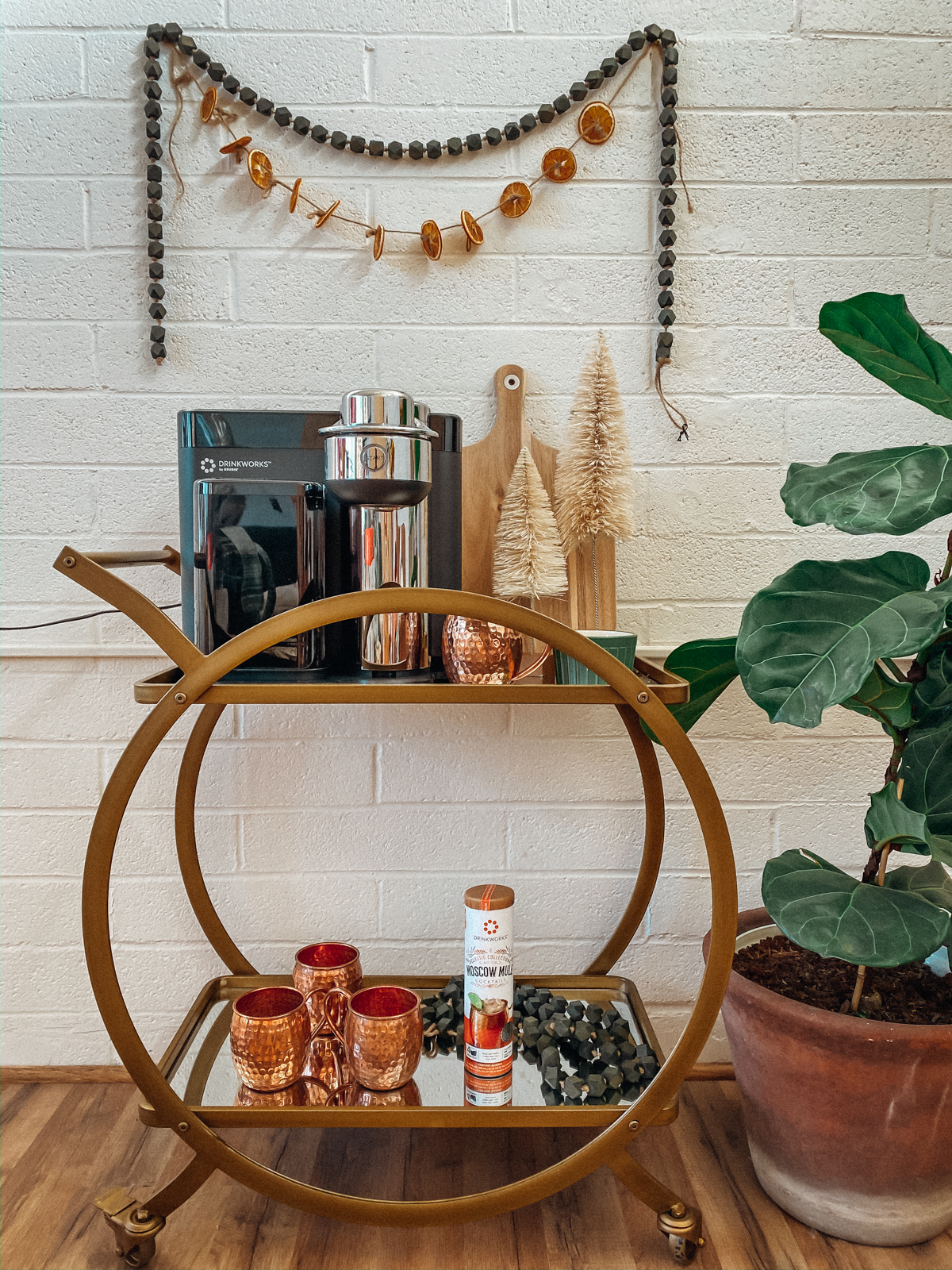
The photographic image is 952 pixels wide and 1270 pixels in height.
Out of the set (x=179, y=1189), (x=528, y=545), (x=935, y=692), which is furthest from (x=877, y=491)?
(x=179, y=1189)

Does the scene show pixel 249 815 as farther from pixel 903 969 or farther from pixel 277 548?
pixel 903 969

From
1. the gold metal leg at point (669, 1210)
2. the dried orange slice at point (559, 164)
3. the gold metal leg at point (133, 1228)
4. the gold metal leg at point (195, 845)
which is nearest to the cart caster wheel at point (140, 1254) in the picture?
the gold metal leg at point (133, 1228)

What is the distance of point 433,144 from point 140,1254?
144 centimetres

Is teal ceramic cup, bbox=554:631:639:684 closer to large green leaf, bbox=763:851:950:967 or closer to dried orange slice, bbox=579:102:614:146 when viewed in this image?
large green leaf, bbox=763:851:950:967

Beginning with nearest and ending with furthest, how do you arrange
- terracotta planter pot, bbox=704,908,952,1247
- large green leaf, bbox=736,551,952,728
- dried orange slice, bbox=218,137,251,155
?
large green leaf, bbox=736,551,952,728
terracotta planter pot, bbox=704,908,952,1247
dried orange slice, bbox=218,137,251,155

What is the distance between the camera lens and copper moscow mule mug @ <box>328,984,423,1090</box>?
100cm

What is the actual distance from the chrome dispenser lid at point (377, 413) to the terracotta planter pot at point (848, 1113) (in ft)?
2.47

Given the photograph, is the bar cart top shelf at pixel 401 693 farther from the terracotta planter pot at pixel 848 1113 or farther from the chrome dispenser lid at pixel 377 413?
the terracotta planter pot at pixel 848 1113

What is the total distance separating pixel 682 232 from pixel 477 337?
331mm

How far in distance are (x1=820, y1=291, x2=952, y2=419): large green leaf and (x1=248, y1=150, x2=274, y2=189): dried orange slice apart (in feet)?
2.55

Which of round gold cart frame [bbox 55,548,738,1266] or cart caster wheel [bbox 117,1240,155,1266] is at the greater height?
round gold cart frame [bbox 55,548,738,1266]

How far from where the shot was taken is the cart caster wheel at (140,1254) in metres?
0.99

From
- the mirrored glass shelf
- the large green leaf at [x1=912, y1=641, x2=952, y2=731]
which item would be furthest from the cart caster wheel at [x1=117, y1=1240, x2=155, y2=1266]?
the large green leaf at [x1=912, y1=641, x2=952, y2=731]

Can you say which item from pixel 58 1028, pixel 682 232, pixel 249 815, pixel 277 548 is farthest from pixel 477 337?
pixel 58 1028
